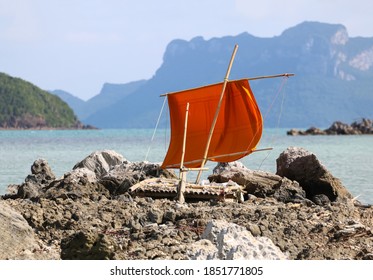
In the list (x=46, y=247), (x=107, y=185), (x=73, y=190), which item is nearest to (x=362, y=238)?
(x=46, y=247)

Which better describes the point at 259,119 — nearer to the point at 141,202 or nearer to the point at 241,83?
the point at 241,83

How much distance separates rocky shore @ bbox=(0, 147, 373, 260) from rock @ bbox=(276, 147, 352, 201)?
41 mm

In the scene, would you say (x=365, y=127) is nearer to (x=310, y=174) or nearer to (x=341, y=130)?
(x=341, y=130)

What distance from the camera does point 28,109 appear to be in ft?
600

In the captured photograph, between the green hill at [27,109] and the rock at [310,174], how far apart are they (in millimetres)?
162756

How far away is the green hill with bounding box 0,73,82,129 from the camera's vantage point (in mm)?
179750

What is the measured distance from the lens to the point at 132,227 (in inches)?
432

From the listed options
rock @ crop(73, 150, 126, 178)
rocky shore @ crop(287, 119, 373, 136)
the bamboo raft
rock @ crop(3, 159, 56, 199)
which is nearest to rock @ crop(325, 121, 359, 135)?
rocky shore @ crop(287, 119, 373, 136)

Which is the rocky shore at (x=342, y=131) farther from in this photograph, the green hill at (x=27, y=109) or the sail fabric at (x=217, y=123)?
the sail fabric at (x=217, y=123)

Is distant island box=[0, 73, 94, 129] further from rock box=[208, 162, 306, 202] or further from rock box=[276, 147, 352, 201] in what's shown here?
rock box=[208, 162, 306, 202]

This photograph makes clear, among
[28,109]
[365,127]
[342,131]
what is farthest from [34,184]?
[28,109]

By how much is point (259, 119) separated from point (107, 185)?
14.9 ft

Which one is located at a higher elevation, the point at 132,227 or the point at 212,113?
the point at 212,113

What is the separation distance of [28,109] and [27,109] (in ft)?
0.98
